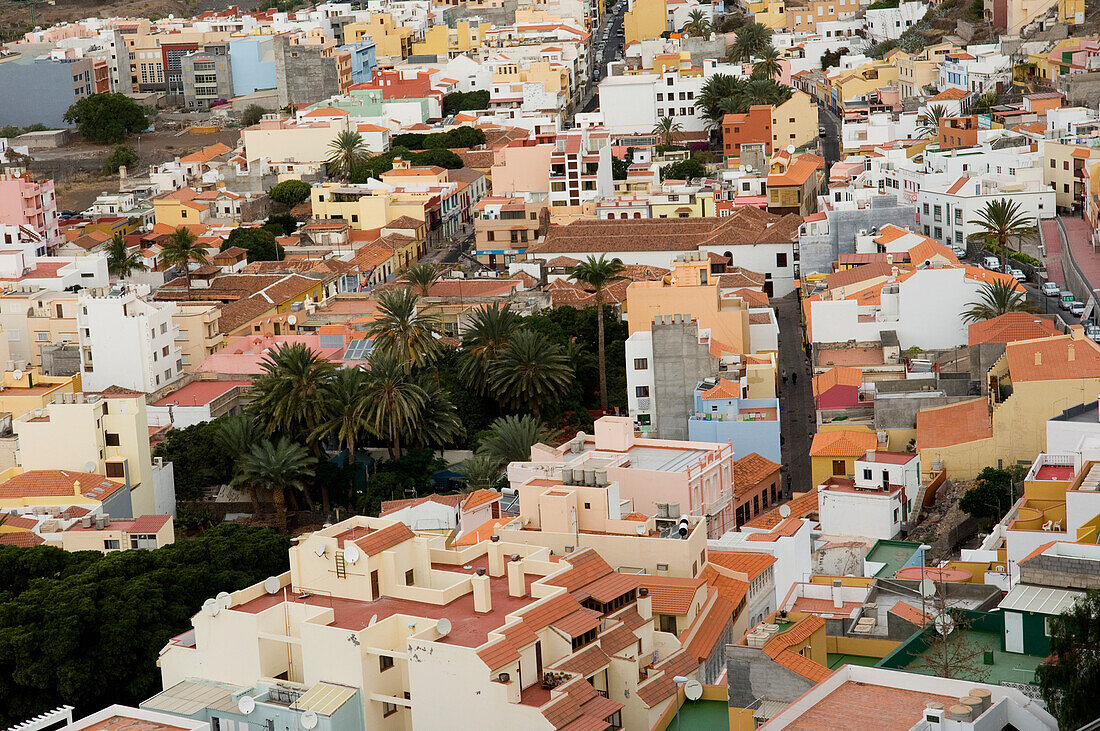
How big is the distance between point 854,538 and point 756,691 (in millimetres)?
13889

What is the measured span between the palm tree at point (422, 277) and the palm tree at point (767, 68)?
47.0 meters

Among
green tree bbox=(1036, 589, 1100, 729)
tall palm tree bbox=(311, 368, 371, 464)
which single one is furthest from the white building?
green tree bbox=(1036, 589, 1100, 729)

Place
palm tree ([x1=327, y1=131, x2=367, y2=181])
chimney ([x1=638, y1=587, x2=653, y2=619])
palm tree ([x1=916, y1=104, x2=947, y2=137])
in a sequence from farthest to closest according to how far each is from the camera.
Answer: palm tree ([x1=327, y1=131, x2=367, y2=181])
palm tree ([x1=916, y1=104, x2=947, y2=137])
chimney ([x1=638, y1=587, x2=653, y2=619])

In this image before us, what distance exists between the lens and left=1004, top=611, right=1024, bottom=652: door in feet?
81.7

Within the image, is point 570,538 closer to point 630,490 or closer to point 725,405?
point 630,490

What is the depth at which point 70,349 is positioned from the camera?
61.5m

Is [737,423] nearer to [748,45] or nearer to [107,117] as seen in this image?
[748,45]

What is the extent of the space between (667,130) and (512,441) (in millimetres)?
54995

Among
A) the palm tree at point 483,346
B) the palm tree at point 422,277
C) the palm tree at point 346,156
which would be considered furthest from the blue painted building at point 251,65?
the palm tree at point 483,346

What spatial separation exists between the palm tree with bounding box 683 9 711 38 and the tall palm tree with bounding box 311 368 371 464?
Answer: 7645 cm

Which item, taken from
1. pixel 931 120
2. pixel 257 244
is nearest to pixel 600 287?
pixel 257 244

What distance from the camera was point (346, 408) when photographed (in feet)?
169

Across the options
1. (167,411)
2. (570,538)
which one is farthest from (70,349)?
(570,538)

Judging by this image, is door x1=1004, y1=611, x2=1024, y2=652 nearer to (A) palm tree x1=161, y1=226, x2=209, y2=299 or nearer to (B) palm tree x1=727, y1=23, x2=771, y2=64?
(A) palm tree x1=161, y1=226, x2=209, y2=299
